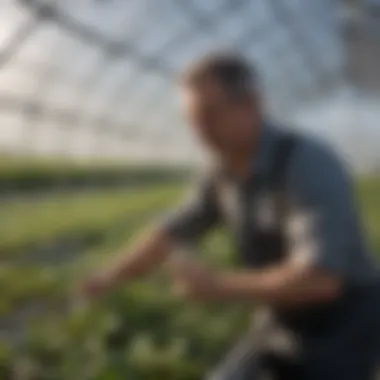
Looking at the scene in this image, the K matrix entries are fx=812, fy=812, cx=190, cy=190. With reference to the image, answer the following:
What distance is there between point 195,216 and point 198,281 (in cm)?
27

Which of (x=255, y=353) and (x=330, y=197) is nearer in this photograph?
(x=330, y=197)

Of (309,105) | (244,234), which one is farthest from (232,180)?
(309,105)

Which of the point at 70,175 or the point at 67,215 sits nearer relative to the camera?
the point at 67,215

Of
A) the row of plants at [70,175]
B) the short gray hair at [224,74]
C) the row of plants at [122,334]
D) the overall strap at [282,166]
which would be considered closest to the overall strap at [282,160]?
the overall strap at [282,166]

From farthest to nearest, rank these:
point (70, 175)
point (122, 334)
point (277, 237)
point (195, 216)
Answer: point (70, 175) < point (122, 334) < point (195, 216) < point (277, 237)

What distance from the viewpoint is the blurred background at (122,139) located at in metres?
1.70

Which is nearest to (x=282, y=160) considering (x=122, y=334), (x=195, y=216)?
(x=195, y=216)

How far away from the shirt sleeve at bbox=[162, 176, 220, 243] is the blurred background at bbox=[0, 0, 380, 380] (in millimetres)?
246

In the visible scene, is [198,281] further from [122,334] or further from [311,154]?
[122,334]

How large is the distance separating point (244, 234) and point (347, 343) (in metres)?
0.26

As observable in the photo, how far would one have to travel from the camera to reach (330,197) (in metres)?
1.22

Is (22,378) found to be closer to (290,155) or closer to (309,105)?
(290,155)

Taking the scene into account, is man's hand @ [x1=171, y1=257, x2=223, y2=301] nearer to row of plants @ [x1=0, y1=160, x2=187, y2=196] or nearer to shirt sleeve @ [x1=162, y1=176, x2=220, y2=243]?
shirt sleeve @ [x1=162, y1=176, x2=220, y2=243]

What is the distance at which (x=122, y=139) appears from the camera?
16.8 ft
